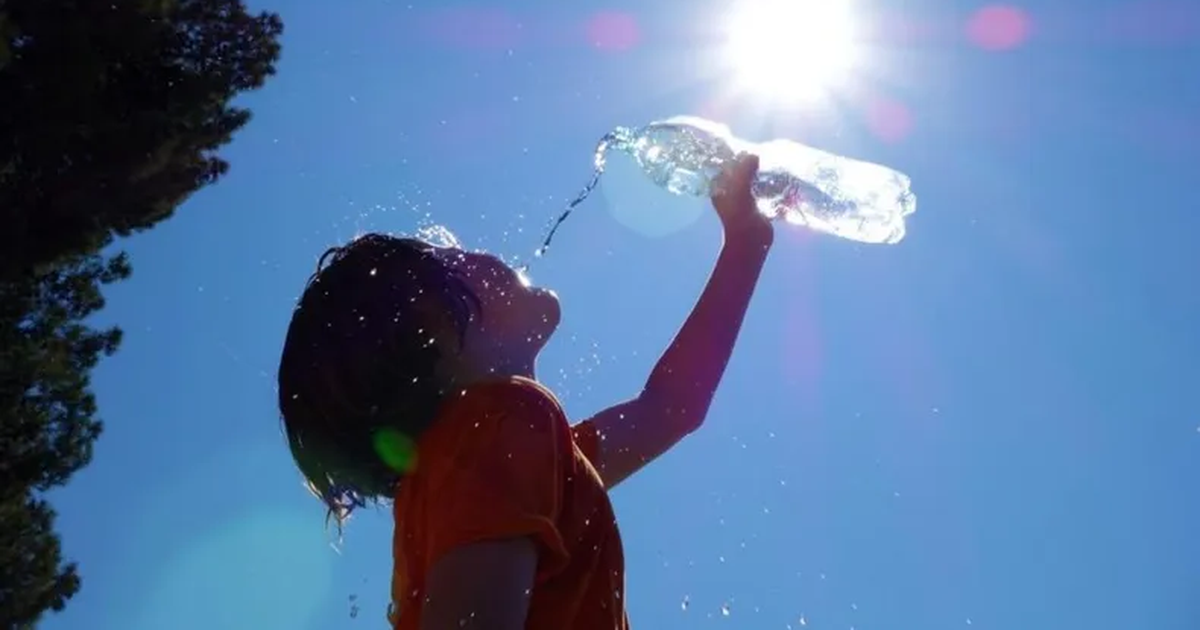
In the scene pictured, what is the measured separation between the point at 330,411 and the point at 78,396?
10.4 m

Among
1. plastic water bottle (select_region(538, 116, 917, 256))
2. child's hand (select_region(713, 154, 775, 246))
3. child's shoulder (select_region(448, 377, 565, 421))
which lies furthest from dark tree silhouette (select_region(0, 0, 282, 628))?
child's shoulder (select_region(448, 377, 565, 421))

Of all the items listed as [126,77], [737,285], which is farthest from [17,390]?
[737,285]

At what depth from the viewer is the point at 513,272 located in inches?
106

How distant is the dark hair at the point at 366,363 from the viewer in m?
2.28

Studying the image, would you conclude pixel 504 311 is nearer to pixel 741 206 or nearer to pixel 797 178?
pixel 741 206


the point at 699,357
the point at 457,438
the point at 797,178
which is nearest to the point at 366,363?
the point at 457,438

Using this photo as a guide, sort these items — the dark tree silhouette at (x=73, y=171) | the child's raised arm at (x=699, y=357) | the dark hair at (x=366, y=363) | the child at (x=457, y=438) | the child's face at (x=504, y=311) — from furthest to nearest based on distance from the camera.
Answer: the dark tree silhouette at (x=73, y=171) → the child's raised arm at (x=699, y=357) → the child's face at (x=504, y=311) → the dark hair at (x=366, y=363) → the child at (x=457, y=438)

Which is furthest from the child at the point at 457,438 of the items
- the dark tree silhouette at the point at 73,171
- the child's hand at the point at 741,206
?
the dark tree silhouette at the point at 73,171

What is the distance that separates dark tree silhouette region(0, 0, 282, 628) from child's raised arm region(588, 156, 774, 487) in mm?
6992

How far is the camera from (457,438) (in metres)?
2.06

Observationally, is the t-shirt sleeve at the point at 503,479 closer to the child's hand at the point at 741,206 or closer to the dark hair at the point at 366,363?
the dark hair at the point at 366,363

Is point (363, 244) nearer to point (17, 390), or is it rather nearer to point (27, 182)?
point (27, 182)

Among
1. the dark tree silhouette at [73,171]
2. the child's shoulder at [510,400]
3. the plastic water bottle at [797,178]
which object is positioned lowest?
the child's shoulder at [510,400]

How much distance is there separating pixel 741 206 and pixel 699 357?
1.52 ft
